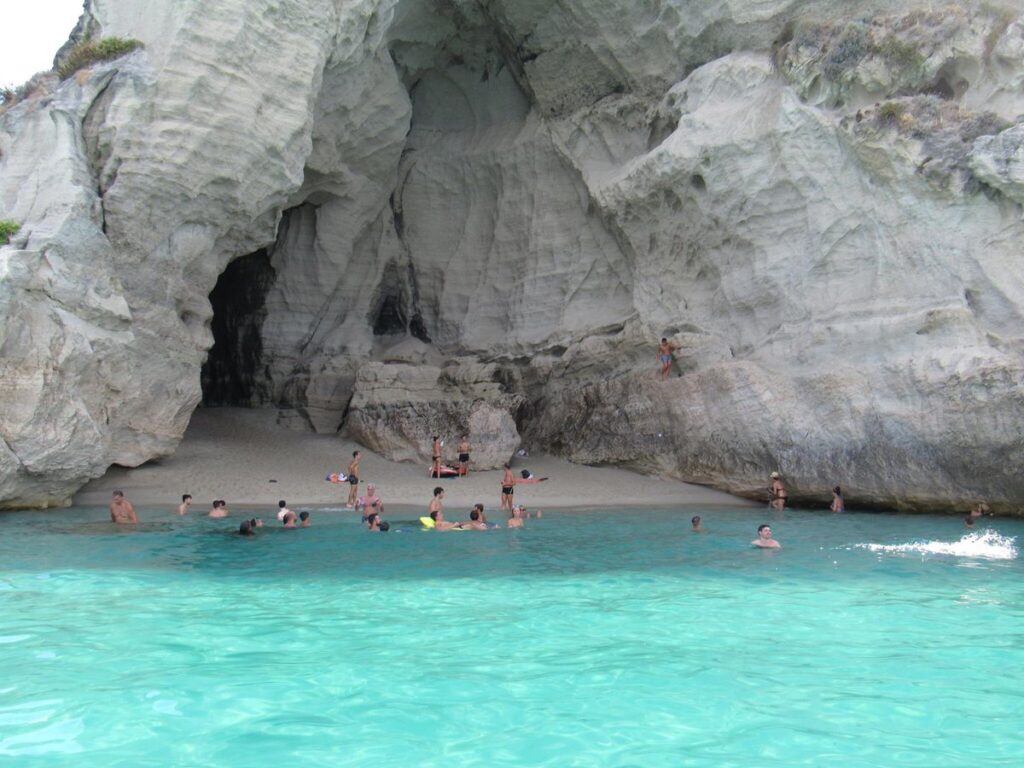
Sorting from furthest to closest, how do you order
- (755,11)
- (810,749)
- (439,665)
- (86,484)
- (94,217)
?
(755,11)
(86,484)
(94,217)
(439,665)
(810,749)

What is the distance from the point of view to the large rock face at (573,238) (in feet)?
51.3

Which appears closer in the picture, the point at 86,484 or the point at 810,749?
the point at 810,749

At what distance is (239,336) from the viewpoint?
2478 cm

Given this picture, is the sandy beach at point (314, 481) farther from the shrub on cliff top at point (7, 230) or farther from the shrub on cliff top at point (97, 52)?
the shrub on cliff top at point (97, 52)

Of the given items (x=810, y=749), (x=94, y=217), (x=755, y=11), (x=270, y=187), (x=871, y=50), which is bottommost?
(x=810, y=749)

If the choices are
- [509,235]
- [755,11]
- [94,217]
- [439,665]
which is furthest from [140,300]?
[755,11]

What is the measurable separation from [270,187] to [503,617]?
39.8 ft

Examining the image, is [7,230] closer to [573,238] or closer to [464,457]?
[464,457]

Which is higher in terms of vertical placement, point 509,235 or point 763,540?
point 509,235

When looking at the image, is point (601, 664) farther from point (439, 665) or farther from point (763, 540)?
point (763, 540)

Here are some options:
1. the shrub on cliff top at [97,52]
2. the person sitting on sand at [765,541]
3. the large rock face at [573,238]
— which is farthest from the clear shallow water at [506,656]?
the shrub on cliff top at [97,52]

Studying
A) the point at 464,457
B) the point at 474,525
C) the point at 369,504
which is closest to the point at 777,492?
the point at 474,525

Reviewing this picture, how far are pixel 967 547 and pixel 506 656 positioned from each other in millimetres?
8594

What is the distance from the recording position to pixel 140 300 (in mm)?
16719
